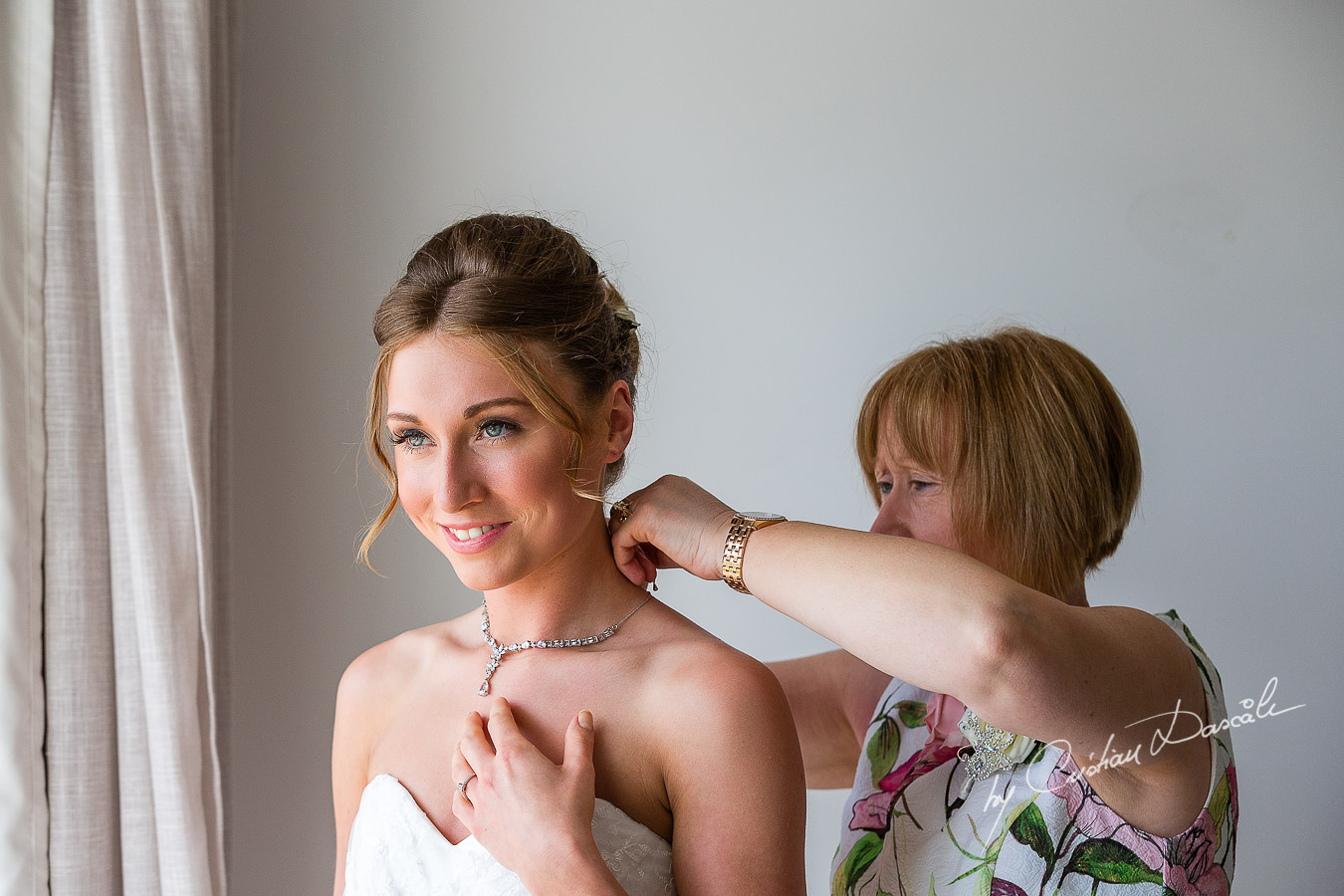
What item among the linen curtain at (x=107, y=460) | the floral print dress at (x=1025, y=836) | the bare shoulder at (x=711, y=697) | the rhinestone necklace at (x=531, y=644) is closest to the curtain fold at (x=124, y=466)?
the linen curtain at (x=107, y=460)

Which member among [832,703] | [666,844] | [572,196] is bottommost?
[832,703]

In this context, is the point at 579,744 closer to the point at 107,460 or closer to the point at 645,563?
the point at 645,563

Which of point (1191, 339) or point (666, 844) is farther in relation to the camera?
point (1191, 339)

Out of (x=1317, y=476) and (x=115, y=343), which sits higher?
(x=115, y=343)

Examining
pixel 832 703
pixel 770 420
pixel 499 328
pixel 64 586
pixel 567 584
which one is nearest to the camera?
pixel 499 328

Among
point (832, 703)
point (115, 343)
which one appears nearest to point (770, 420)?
point (832, 703)

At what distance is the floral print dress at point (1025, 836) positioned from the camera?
128 cm

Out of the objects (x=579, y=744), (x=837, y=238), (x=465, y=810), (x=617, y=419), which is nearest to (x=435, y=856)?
(x=465, y=810)

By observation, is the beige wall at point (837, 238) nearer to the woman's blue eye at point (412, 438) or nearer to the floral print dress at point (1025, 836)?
the floral print dress at point (1025, 836)

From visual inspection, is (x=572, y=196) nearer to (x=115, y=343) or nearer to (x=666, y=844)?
(x=115, y=343)

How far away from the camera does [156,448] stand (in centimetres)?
154

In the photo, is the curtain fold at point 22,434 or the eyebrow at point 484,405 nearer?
the eyebrow at point 484,405

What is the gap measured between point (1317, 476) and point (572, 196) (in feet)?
5.27

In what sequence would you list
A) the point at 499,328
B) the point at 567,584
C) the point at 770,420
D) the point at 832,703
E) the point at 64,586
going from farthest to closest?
1. the point at 770,420
2. the point at 832,703
3. the point at 64,586
4. the point at 567,584
5. the point at 499,328
